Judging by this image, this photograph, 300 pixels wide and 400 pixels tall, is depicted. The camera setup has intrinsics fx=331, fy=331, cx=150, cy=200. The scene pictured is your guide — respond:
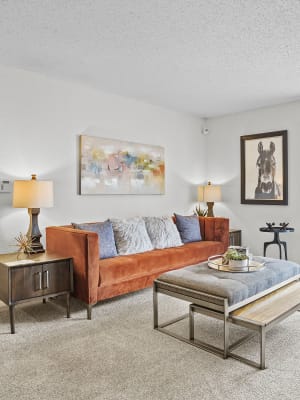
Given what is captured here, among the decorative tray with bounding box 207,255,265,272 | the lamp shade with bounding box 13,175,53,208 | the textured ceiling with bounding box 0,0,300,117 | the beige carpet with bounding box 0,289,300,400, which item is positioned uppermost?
the textured ceiling with bounding box 0,0,300,117

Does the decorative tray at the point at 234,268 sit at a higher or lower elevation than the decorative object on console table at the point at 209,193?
lower

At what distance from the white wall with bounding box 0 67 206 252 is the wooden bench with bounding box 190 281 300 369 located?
2.21 metres

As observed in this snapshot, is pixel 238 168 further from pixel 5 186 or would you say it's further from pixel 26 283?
pixel 26 283

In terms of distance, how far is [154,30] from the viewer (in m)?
2.77

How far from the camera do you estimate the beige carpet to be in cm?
193

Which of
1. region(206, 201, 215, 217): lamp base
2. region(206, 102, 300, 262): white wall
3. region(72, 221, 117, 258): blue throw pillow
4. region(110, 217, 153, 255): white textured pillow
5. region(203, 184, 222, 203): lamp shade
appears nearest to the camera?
region(72, 221, 117, 258): blue throw pillow

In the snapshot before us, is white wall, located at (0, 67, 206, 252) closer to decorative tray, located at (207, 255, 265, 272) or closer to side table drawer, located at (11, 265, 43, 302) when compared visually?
side table drawer, located at (11, 265, 43, 302)

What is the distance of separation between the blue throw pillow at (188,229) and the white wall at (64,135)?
1.81ft

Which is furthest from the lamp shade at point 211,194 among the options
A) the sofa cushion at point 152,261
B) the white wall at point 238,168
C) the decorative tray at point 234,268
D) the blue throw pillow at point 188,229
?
the decorative tray at point 234,268

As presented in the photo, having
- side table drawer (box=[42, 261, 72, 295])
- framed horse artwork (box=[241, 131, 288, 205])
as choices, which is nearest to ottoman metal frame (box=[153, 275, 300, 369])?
side table drawer (box=[42, 261, 72, 295])

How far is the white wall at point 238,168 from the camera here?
497cm

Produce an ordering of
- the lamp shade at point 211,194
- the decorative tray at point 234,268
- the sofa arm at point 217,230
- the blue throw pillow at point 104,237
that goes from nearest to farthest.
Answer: the decorative tray at point 234,268 → the blue throw pillow at point 104,237 → the sofa arm at point 217,230 → the lamp shade at point 211,194

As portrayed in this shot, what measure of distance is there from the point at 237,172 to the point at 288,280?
298 centimetres

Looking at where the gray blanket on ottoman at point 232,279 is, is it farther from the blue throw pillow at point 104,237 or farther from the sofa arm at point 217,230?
the sofa arm at point 217,230
